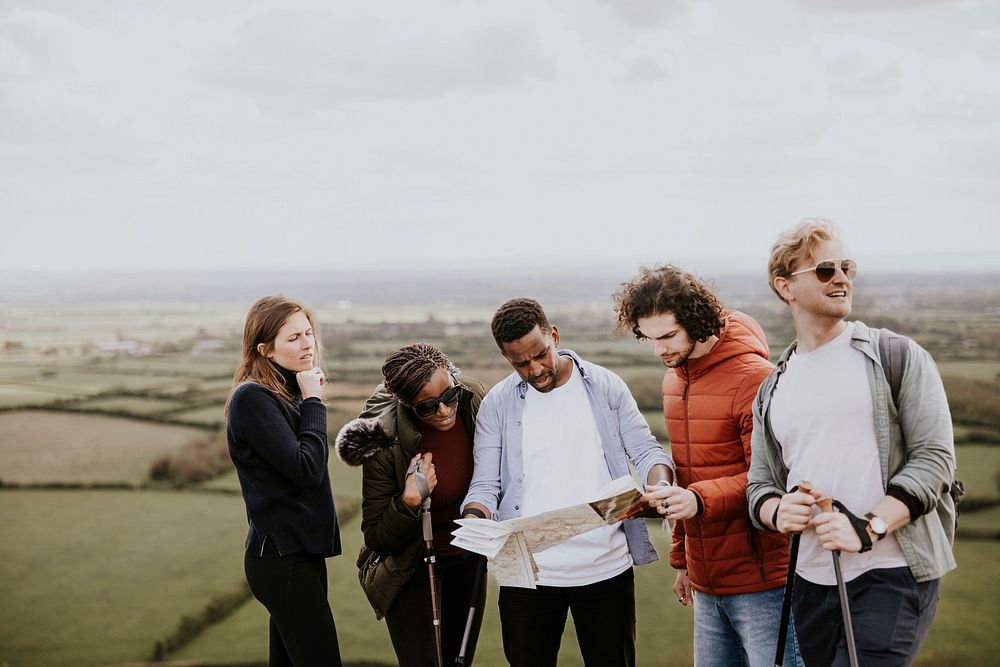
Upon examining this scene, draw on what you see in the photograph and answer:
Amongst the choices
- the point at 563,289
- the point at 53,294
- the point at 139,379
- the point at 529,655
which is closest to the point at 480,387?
the point at 529,655

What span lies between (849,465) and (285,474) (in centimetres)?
255

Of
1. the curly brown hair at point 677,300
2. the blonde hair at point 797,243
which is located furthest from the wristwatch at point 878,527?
the curly brown hair at point 677,300

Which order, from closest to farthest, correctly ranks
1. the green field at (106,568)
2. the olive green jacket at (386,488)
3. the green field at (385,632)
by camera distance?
1. the olive green jacket at (386,488)
2. the green field at (385,632)
3. the green field at (106,568)

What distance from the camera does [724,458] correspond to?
3.67 meters

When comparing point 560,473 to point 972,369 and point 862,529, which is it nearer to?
point 862,529

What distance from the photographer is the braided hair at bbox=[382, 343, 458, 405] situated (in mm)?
3910

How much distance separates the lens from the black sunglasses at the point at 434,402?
394 centimetres

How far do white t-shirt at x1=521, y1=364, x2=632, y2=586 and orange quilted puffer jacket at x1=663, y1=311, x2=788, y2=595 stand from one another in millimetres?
364

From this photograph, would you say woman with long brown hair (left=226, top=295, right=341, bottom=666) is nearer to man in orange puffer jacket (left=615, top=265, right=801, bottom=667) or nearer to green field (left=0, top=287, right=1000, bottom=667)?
man in orange puffer jacket (left=615, top=265, right=801, bottom=667)

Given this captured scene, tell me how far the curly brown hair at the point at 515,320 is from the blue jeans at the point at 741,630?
4.87 feet

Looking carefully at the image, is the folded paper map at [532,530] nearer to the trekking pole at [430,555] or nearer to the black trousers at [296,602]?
the trekking pole at [430,555]

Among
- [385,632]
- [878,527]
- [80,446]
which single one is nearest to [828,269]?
[878,527]

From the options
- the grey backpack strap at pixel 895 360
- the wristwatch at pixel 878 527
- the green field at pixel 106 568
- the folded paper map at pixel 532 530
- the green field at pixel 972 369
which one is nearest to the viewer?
the wristwatch at pixel 878 527

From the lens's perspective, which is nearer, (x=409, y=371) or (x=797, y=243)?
(x=797, y=243)
